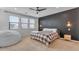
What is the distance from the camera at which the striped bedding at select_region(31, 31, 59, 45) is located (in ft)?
5.82

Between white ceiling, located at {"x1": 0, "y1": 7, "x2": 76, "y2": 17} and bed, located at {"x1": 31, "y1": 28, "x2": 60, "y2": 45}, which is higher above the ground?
white ceiling, located at {"x1": 0, "y1": 7, "x2": 76, "y2": 17}

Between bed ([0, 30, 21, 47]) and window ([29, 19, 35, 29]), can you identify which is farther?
window ([29, 19, 35, 29])

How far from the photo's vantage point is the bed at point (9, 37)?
67.3 inches

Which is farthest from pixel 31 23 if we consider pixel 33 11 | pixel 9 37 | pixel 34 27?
pixel 9 37

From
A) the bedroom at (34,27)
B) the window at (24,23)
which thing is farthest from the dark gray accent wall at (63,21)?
the window at (24,23)

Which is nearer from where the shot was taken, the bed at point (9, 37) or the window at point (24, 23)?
the bed at point (9, 37)

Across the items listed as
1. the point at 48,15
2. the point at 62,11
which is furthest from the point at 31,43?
the point at 62,11

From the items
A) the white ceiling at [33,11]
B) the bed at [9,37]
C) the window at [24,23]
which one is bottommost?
the bed at [9,37]

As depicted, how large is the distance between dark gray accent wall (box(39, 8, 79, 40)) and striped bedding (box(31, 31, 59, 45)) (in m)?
0.15

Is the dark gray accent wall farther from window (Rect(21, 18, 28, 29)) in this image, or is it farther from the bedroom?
window (Rect(21, 18, 28, 29))

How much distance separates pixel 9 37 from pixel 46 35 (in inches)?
27.1

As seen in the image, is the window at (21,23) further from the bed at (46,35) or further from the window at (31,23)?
the bed at (46,35)

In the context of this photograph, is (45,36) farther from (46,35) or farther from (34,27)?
(34,27)

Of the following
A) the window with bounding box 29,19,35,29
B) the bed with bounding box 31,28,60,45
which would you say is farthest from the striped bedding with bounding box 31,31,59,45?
the window with bounding box 29,19,35,29
